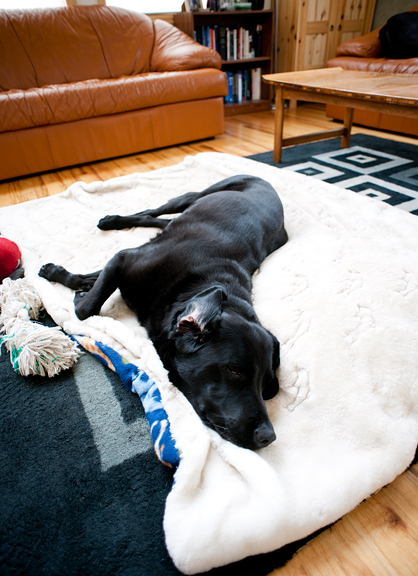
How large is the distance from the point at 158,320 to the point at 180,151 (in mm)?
2850

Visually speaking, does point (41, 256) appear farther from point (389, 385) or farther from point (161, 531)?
point (389, 385)

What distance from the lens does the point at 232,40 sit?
186 inches

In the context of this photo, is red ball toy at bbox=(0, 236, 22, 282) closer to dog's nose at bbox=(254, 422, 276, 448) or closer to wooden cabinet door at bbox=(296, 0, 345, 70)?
dog's nose at bbox=(254, 422, 276, 448)

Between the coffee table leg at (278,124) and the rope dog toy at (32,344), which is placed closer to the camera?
the rope dog toy at (32,344)

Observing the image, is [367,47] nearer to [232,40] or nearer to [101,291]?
[232,40]

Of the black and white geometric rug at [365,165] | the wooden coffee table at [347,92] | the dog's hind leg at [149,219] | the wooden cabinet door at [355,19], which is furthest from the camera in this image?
the wooden cabinet door at [355,19]

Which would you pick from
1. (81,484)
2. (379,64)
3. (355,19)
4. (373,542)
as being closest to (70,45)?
(379,64)

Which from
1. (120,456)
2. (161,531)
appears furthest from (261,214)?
(161,531)

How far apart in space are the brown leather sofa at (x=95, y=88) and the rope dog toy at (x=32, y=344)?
2181 mm

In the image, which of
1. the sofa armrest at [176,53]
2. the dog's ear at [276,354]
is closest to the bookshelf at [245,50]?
the sofa armrest at [176,53]

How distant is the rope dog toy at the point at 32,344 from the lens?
3.74 ft

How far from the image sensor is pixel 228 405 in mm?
884

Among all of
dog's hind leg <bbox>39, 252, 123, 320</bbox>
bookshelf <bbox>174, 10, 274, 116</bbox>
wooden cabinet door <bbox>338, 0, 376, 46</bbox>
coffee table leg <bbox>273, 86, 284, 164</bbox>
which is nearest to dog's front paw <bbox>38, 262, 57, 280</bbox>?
dog's hind leg <bbox>39, 252, 123, 320</bbox>

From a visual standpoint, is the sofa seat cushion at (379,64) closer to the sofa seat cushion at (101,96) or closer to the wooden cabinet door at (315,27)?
the wooden cabinet door at (315,27)
